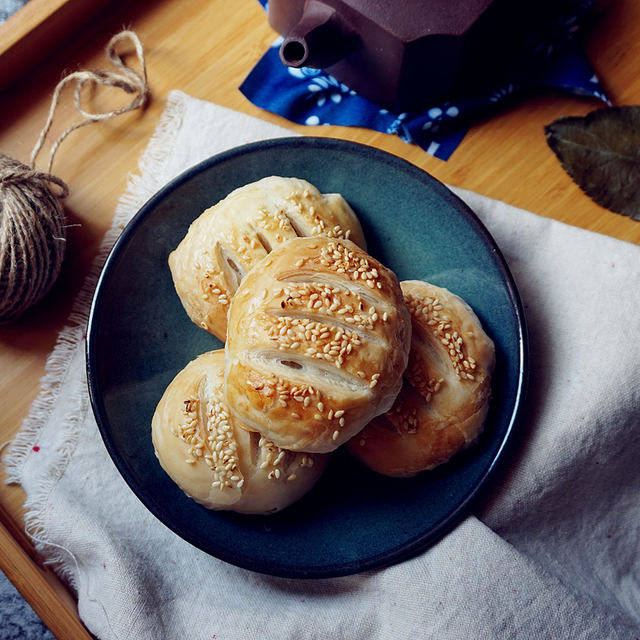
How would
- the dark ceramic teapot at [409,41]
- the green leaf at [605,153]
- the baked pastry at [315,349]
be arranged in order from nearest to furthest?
the baked pastry at [315,349], the dark ceramic teapot at [409,41], the green leaf at [605,153]

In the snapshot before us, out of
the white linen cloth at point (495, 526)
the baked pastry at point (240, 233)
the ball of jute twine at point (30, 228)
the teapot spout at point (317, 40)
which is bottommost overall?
the white linen cloth at point (495, 526)

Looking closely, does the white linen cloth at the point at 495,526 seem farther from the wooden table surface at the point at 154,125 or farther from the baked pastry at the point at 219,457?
the baked pastry at the point at 219,457

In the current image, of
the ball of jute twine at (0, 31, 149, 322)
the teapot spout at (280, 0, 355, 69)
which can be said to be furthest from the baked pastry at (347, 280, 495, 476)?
the ball of jute twine at (0, 31, 149, 322)

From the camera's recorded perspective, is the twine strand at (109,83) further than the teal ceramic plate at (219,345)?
Yes

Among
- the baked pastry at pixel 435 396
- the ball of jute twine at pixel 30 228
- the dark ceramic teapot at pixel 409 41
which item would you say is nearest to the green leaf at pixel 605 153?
the dark ceramic teapot at pixel 409 41

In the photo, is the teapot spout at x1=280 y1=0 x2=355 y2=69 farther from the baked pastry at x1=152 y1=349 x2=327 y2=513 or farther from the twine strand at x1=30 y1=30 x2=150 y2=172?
the baked pastry at x1=152 y1=349 x2=327 y2=513

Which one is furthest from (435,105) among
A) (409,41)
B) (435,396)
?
(435,396)
